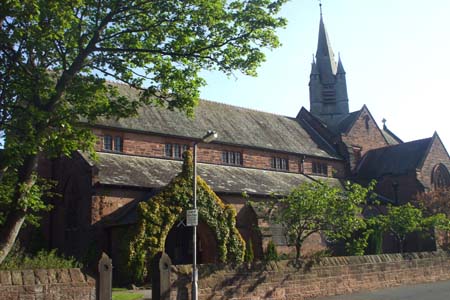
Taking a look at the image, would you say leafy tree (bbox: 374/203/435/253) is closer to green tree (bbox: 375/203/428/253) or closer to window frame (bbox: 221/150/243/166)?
green tree (bbox: 375/203/428/253)

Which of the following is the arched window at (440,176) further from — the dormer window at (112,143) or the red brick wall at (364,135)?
the dormer window at (112,143)

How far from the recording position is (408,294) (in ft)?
64.2

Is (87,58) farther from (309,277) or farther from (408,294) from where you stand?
(408,294)

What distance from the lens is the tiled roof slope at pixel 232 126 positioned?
1277 inches

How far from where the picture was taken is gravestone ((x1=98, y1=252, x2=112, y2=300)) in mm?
13312

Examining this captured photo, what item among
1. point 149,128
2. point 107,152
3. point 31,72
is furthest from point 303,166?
point 31,72

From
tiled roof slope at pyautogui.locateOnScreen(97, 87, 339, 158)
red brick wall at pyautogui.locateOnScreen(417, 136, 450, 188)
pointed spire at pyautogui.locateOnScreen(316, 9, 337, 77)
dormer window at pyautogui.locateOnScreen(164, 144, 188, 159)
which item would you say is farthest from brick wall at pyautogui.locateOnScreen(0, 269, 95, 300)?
pointed spire at pyautogui.locateOnScreen(316, 9, 337, 77)

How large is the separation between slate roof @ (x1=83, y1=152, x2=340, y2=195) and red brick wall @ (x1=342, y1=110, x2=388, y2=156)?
10253 mm

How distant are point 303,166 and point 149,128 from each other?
13.7m

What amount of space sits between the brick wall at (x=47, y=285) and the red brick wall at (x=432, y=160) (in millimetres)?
32786

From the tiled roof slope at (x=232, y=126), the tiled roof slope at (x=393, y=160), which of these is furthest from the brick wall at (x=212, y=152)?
the tiled roof slope at (x=393, y=160)

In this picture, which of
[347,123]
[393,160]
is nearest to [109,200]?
[393,160]

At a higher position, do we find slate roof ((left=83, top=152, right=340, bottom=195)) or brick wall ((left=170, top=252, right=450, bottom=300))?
slate roof ((left=83, top=152, right=340, bottom=195))

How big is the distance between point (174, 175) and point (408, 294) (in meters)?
14.7
